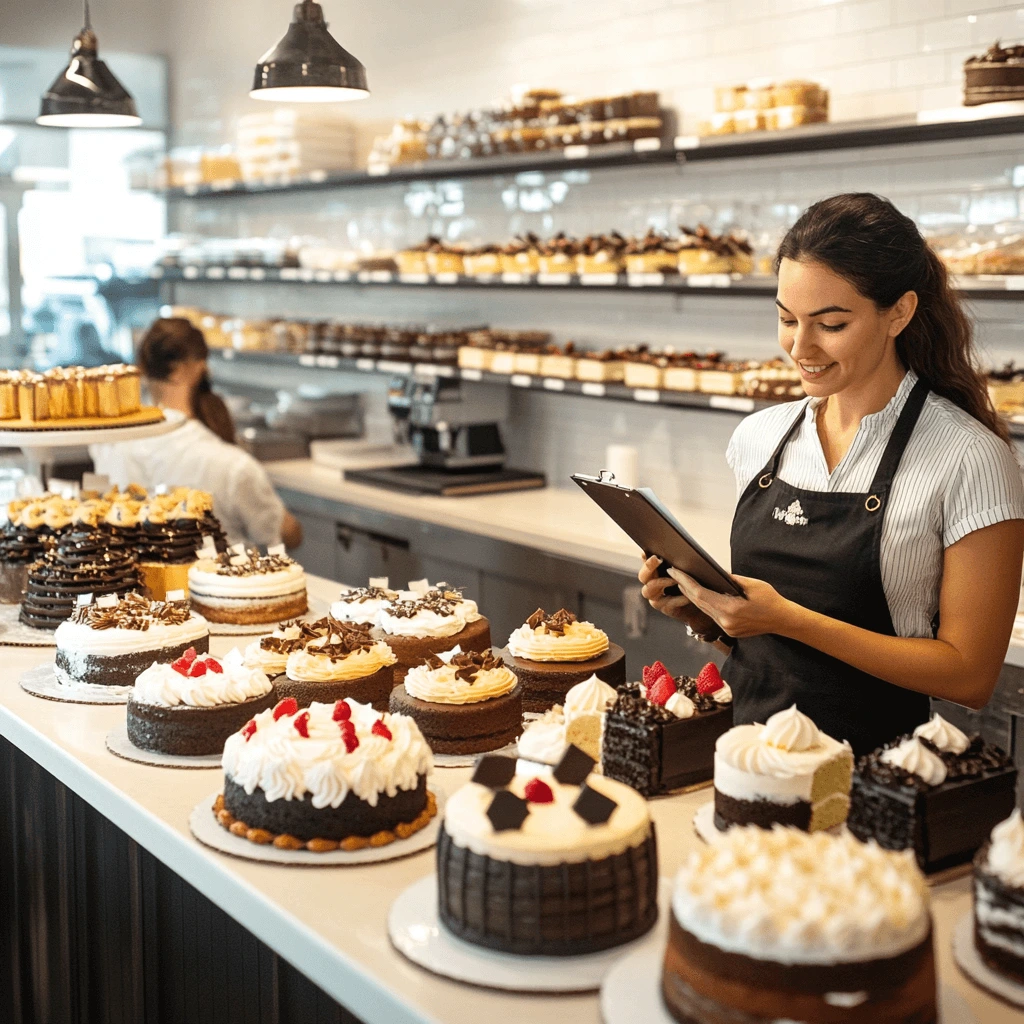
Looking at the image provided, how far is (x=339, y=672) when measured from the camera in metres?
2.55

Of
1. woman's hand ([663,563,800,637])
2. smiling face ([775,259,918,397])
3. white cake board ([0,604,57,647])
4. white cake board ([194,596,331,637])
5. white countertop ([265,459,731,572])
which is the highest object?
smiling face ([775,259,918,397])

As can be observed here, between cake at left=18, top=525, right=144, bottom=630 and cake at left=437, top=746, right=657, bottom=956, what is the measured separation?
193 cm

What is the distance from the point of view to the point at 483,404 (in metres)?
6.20

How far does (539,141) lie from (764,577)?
11.3 feet

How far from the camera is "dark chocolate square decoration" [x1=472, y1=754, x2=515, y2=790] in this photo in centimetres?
176

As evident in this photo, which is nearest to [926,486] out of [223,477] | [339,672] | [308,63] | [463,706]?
[463,706]

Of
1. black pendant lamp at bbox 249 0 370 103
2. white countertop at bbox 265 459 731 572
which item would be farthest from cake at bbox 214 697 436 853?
white countertop at bbox 265 459 731 572

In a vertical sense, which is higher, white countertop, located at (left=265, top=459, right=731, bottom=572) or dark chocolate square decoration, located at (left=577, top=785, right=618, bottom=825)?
dark chocolate square decoration, located at (left=577, top=785, right=618, bottom=825)

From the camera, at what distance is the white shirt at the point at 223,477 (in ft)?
15.3

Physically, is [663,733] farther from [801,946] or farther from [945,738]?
[801,946]

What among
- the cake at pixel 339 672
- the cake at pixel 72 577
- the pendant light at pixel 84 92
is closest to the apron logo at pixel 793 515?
the cake at pixel 339 672

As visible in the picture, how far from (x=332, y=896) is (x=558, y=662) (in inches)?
35.0

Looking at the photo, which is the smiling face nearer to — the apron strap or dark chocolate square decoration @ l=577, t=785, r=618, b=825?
the apron strap

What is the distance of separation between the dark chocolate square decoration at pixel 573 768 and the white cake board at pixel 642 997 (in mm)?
253
